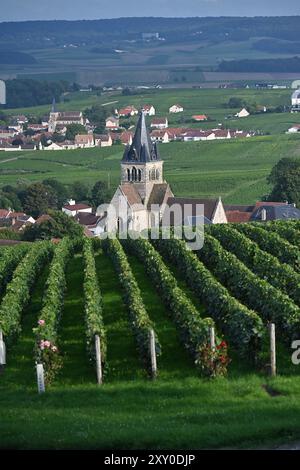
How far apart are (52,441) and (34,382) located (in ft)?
11.2

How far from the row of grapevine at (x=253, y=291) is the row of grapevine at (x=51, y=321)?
4087mm

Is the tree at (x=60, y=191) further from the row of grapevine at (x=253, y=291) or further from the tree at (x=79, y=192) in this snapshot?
the row of grapevine at (x=253, y=291)

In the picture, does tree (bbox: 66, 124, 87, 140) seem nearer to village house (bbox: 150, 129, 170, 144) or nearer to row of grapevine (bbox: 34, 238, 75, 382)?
village house (bbox: 150, 129, 170, 144)

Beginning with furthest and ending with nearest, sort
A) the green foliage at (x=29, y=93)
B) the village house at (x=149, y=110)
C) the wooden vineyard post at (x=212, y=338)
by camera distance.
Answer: the green foliage at (x=29, y=93) → the village house at (x=149, y=110) → the wooden vineyard post at (x=212, y=338)

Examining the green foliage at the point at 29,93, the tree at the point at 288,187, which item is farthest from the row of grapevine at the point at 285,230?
the green foliage at the point at 29,93

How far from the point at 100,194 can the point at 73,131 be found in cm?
5659

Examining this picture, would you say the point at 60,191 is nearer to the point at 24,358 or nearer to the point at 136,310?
the point at 136,310

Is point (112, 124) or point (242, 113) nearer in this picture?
point (242, 113)

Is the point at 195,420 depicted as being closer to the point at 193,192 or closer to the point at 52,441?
the point at 52,441

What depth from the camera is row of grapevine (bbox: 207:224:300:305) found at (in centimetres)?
2158

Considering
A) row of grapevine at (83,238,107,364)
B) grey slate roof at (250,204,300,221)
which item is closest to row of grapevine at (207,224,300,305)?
row of grapevine at (83,238,107,364)

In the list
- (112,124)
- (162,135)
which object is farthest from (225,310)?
(112,124)

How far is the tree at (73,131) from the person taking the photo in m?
133

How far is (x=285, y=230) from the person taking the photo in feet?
101
